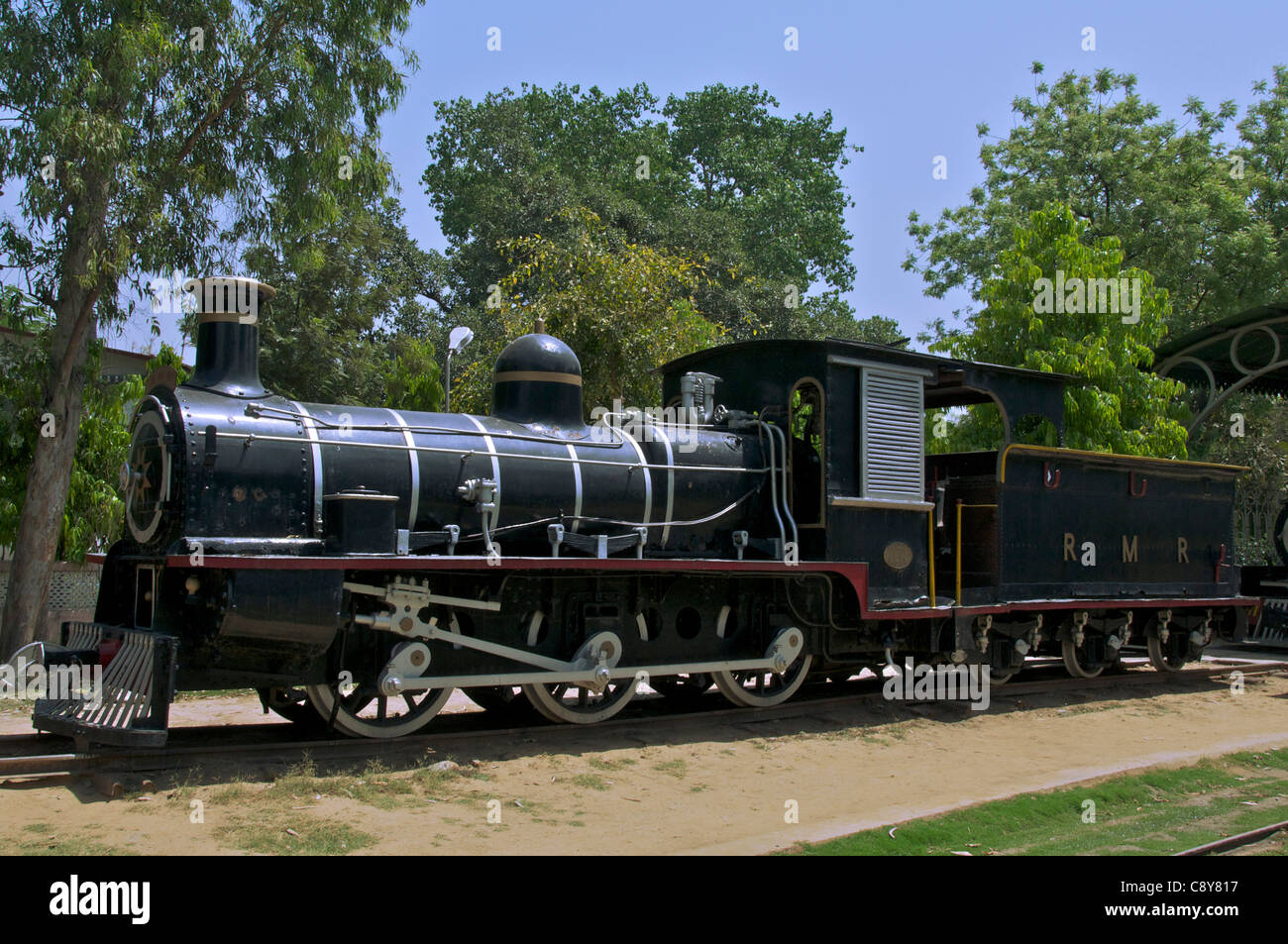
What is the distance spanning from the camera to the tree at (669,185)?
33.9m

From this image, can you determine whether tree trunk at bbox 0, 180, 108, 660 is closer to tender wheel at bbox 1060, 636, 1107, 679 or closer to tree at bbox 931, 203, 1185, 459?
tender wheel at bbox 1060, 636, 1107, 679

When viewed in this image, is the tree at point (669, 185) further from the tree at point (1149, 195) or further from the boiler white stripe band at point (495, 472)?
the boiler white stripe band at point (495, 472)

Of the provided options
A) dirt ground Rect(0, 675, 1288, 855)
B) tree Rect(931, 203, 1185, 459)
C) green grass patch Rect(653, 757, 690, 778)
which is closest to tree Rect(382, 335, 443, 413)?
tree Rect(931, 203, 1185, 459)

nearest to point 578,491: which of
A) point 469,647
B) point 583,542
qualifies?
point 583,542

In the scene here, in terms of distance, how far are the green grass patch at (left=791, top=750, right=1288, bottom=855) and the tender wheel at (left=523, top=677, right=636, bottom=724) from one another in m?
3.12

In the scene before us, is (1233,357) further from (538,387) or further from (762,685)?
(538,387)

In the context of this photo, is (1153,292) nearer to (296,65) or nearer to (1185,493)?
(1185,493)

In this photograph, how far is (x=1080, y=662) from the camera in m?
12.7

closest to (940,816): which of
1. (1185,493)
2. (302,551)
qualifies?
(302,551)

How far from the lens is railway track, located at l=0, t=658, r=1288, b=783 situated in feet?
22.2

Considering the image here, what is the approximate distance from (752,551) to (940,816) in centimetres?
348

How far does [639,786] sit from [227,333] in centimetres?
432

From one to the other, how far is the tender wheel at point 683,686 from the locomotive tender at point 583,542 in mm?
39

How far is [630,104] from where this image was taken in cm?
4312
